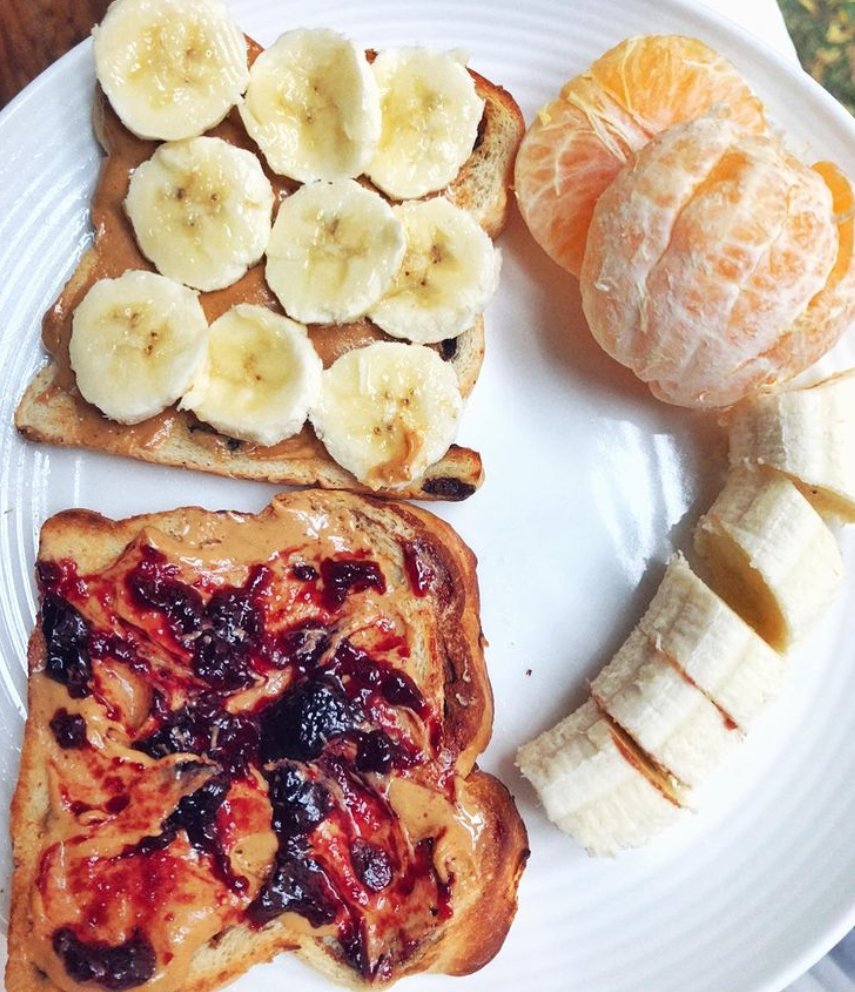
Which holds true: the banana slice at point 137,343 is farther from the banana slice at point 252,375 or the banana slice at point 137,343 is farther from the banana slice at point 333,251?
the banana slice at point 333,251

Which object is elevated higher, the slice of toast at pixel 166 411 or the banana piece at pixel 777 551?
the banana piece at pixel 777 551

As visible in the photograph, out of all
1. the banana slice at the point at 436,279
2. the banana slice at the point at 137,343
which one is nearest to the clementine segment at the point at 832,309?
the banana slice at the point at 436,279

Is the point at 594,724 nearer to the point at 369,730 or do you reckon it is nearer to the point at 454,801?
the point at 454,801

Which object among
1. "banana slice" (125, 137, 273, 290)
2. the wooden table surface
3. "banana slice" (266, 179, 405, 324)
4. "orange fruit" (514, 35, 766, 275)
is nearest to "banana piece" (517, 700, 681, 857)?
Result: "banana slice" (266, 179, 405, 324)

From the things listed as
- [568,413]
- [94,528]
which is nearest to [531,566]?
[568,413]

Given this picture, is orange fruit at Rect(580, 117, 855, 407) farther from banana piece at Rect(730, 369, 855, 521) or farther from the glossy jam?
the glossy jam

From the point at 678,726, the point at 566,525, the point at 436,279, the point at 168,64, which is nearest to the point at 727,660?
the point at 678,726
